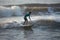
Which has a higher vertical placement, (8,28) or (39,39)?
(8,28)

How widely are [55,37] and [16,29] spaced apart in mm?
4260

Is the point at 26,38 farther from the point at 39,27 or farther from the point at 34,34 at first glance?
the point at 39,27

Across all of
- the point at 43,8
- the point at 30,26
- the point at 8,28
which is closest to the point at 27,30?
the point at 30,26

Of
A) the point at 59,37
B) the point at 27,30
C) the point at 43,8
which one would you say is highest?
the point at 43,8

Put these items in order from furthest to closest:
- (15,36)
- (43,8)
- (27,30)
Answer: (43,8) < (27,30) < (15,36)

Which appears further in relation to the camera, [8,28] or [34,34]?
[8,28]

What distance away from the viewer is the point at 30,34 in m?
18.2

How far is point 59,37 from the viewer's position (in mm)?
17234

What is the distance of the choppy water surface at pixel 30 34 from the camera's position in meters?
17.0

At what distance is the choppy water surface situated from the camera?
1700 centimetres

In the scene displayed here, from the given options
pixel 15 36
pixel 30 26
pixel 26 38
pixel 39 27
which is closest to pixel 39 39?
pixel 26 38

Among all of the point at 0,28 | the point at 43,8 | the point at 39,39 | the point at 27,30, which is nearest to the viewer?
the point at 39,39

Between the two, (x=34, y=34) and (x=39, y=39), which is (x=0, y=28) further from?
(x=39, y=39)

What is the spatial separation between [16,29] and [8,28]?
78 cm
